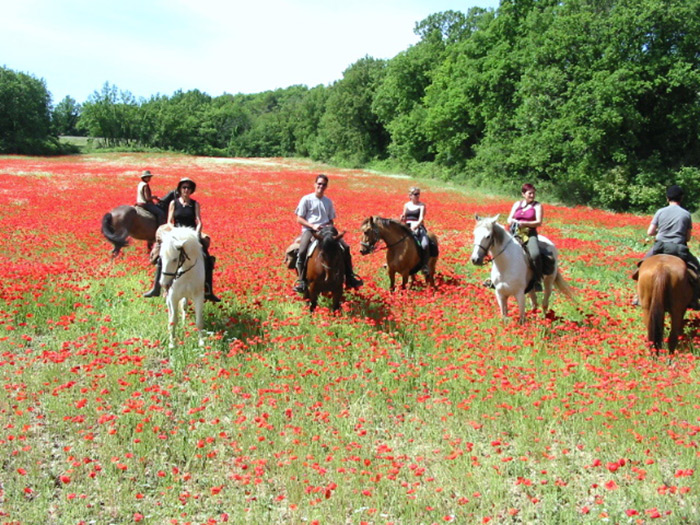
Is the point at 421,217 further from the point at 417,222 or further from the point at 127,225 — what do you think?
the point at 127,225

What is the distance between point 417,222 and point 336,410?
6.45 m

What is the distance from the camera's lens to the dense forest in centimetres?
3006

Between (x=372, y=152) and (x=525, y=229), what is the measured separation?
223 ft

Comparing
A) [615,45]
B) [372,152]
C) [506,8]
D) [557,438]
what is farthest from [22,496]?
[372,152]

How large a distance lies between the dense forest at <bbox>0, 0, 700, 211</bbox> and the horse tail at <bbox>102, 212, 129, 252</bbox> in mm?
27072

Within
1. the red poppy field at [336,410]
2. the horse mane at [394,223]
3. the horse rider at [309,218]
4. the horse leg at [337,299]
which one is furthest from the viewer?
the horse mane at [394,223]

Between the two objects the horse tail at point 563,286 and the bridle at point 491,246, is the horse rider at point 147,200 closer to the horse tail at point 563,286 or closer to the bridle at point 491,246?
the bridle at point 491,246

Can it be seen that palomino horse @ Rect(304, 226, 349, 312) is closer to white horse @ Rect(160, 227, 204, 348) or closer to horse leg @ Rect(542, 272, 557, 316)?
white horse @ Rect(160, 227, 204, 348)

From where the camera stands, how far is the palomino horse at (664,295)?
303 inches

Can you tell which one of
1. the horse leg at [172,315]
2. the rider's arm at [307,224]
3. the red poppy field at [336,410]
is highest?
the rider's arm at [307,224]

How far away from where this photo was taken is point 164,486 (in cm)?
504

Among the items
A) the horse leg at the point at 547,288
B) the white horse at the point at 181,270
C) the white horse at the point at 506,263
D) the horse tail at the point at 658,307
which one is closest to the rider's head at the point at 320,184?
the white horse at the point at 181,270

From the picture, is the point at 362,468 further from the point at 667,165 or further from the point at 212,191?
the point at 667,165

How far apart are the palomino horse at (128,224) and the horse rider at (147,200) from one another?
0.11m
